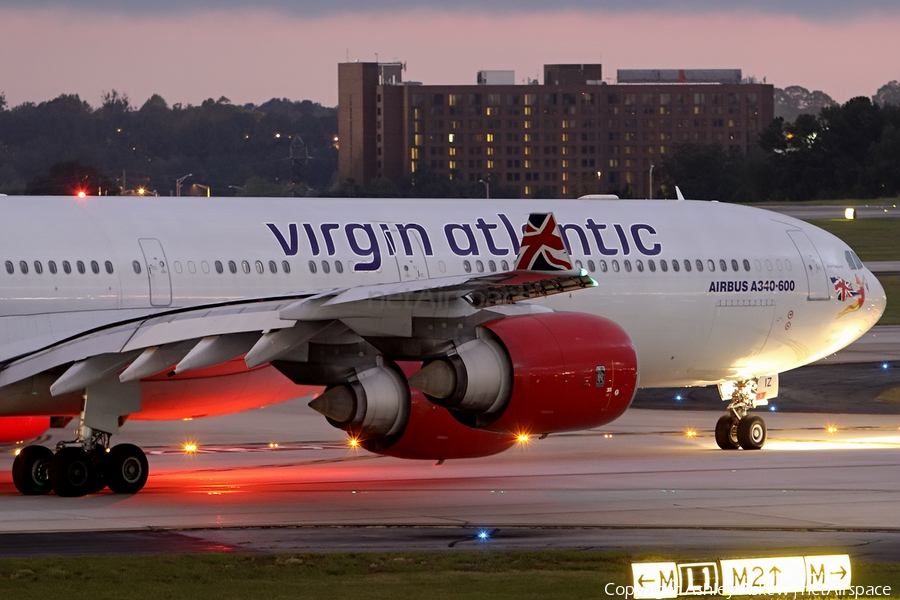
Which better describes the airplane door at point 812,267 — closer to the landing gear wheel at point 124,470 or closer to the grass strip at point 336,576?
the landing gear wheel at point 124,470

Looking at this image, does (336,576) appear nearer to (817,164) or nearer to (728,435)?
(728,435)

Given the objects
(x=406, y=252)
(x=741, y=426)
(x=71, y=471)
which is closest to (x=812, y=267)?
(x=741, y=426)

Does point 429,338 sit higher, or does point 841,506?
point 429,338

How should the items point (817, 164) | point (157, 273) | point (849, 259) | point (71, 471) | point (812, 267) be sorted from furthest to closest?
point (817, 164) → point (849, 259) → point (812, 267) → point (157, 273) → point (71, 471)

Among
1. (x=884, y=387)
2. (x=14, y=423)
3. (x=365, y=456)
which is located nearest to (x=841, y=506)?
(x=365, y=456)

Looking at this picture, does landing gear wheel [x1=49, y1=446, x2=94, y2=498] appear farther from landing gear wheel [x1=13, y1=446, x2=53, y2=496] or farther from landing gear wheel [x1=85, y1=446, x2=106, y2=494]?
landing gear wheel [x1=13, y1=446, x2=53, y2=496]

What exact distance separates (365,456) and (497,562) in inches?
430

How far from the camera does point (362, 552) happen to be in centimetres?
1570

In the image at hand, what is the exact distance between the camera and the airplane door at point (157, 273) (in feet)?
68.3

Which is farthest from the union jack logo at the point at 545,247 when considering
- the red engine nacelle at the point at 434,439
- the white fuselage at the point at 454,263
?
the white fuselage at the point at 454,263

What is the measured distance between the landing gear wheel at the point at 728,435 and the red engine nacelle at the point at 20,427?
1106cm

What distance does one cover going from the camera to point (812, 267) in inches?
1063

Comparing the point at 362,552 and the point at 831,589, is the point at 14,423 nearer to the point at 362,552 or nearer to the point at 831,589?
the point at 362,552

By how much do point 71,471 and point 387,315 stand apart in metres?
5.18
